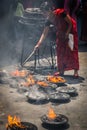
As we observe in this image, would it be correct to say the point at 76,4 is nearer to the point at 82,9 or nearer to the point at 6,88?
the point at 82,9

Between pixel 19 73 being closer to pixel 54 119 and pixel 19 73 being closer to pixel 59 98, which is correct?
pixel 59 98

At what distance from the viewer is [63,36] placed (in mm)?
9031

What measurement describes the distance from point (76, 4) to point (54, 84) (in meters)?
5.56

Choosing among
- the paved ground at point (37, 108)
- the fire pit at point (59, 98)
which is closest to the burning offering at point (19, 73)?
the paved ground at point (37, 108)

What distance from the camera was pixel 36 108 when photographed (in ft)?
23.1

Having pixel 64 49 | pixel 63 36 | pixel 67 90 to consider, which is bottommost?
pixel 67 90

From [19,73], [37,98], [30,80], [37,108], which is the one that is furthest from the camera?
[19,73]

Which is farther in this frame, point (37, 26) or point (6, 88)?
point (37, 26)

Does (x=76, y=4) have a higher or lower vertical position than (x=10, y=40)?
higher

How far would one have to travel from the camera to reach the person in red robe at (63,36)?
876 centimetres

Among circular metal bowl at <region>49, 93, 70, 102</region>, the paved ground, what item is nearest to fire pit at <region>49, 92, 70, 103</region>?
circular metal bowl at <region>49, 93, 70, 102</region>

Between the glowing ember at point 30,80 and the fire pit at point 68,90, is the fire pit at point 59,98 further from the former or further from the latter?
the glowing ember at point 30,80

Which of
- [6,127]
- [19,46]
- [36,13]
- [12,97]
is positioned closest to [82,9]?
[19,46]

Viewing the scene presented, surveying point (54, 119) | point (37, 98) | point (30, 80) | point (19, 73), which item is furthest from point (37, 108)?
point (19, 73)
